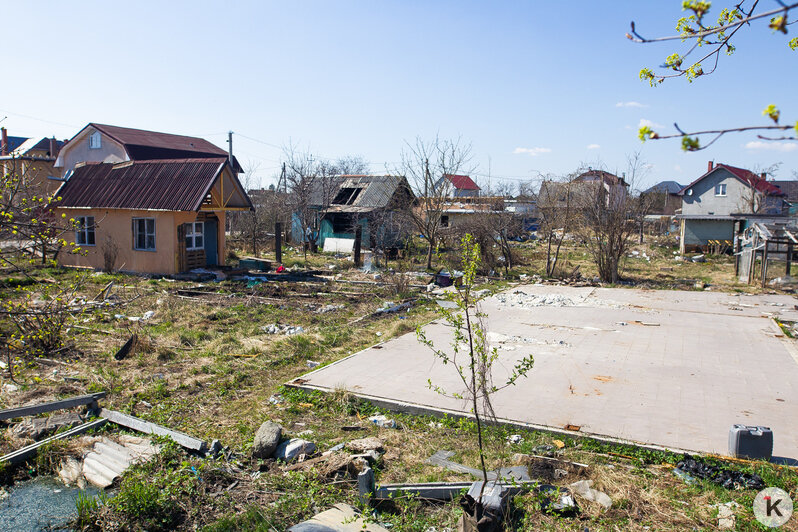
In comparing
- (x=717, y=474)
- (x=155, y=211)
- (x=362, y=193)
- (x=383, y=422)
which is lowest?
(x=383, y=422)

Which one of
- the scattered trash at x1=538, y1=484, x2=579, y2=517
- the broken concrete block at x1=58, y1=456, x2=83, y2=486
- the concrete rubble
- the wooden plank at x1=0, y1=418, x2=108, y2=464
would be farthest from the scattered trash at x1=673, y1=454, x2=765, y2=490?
the wooden plank at x1=0, y1=418, x2=108, y2=464

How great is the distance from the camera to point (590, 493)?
493cm

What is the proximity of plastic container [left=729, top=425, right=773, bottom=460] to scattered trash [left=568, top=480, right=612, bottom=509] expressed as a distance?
5.71ft

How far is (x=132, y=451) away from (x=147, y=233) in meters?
16.2

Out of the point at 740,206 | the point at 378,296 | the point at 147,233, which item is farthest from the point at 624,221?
the point at 740,206

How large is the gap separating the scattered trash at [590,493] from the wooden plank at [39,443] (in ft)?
17.8

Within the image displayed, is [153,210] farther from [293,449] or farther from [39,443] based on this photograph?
[293,449]

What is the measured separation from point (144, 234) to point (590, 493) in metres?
19.4

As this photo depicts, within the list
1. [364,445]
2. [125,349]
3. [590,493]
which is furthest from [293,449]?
[125,349]

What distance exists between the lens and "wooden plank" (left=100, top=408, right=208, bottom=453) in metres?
5.75

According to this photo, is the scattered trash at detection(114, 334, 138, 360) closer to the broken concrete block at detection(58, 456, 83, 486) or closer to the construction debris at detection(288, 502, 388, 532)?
the broken concrete block at detection(58, 456, 83, 486)

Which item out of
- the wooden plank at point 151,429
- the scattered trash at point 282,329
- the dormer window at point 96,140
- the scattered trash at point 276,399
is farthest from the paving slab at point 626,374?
the dormer window at point 96,140

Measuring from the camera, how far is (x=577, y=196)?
23.2 m

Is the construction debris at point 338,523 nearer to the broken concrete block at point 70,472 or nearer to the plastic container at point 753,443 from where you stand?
the broken concrete block at point 70,472
